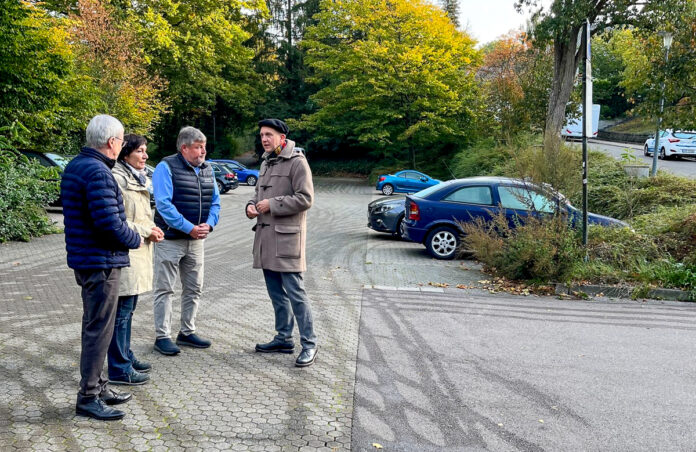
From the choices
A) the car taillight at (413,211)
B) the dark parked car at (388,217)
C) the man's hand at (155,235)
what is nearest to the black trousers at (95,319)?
the man's hand at (155,235)

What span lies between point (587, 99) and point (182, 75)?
3283 centimetres

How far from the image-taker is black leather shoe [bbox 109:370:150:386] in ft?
13.7

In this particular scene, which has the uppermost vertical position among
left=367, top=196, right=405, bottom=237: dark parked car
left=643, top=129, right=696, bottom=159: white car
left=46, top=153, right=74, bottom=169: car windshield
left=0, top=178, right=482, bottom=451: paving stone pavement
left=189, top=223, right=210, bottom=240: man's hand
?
left=643, top=129, right=696, bottom=159: white car

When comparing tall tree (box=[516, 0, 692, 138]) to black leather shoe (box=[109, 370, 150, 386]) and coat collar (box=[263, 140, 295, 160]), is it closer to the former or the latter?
coat collar (box=[263, 140, 295, 160])

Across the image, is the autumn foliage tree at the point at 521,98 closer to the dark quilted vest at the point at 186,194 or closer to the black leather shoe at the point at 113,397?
the dark quilted vest at the point at 186,194

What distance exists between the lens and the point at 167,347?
4879mm

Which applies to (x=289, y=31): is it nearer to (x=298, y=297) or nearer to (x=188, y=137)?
(x=188, y=137)

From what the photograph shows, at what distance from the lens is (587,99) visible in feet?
26.5

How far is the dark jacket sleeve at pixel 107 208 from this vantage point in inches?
134

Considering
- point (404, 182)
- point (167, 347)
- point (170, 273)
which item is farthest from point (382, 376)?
point (404, 182)

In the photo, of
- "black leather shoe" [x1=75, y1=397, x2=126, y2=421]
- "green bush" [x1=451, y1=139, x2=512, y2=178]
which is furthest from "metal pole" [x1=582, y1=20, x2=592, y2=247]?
"green bush" [x1=451, y1=139, x2=512, y2=178]

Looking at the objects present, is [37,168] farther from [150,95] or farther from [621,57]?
[621,57]

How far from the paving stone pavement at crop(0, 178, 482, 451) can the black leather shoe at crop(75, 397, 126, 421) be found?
0.05 m

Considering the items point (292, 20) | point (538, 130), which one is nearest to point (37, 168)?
point (538, 130)
